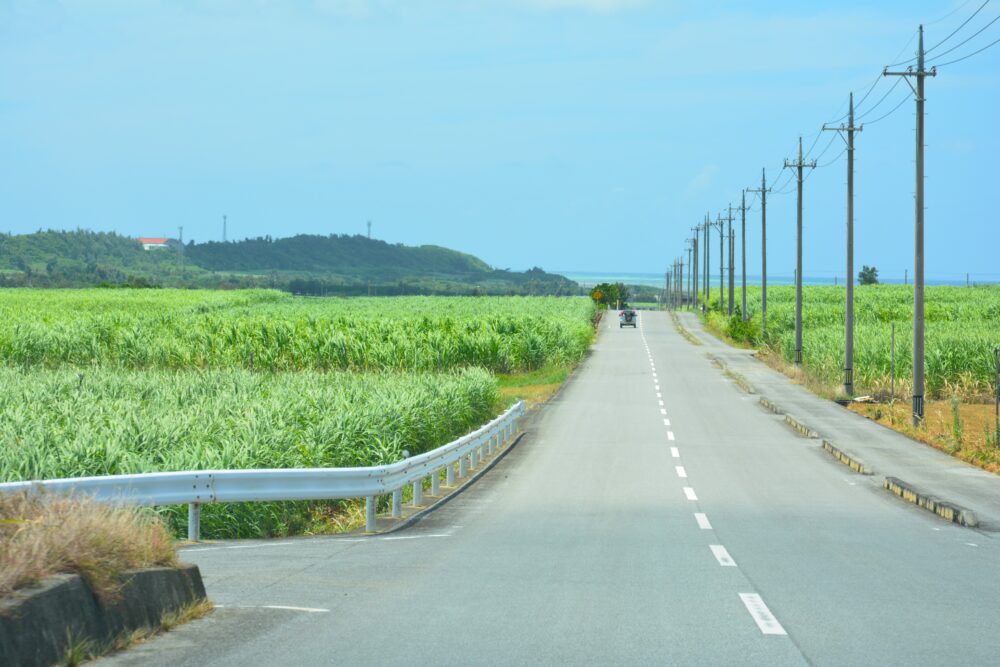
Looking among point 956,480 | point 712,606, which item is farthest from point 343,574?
point 956,480

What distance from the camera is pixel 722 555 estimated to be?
41.1ft

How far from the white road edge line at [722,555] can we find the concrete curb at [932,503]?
470 centimetres

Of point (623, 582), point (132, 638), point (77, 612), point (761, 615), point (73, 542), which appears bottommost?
point (623, 582)

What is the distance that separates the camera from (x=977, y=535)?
593 inches

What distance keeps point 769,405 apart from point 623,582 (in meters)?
28.3

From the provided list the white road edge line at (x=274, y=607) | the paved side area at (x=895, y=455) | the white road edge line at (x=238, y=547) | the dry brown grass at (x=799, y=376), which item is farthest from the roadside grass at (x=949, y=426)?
Answer: the white road edge line at (x=274, y=607)

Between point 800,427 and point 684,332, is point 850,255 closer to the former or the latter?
point 800,427

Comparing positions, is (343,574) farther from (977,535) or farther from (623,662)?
(977,535)

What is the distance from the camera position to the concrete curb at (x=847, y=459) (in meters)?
22.8

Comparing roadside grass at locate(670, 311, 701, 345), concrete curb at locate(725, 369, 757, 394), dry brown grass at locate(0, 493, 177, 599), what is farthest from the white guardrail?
roadside grass at locate(670, 311, 701, 345)

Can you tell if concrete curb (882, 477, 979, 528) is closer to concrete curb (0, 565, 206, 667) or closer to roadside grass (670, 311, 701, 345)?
concrete curb (0, 565, 206, 667)

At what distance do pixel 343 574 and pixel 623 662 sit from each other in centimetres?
415

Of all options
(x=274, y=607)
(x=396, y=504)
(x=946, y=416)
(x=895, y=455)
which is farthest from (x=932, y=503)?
(x=946, y=416)

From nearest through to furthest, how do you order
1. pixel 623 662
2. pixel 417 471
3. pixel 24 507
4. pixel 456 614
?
pixel 623 662 < pixel 24 507 < pixel 456 614 < pixel 417 471
